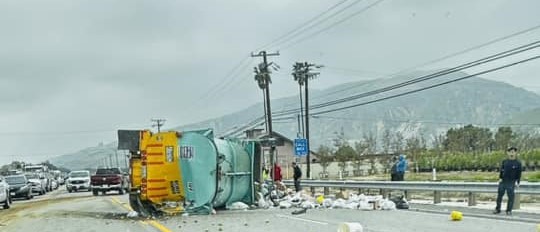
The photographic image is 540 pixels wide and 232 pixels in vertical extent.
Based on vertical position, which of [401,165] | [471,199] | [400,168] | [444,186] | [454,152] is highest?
[454,152]

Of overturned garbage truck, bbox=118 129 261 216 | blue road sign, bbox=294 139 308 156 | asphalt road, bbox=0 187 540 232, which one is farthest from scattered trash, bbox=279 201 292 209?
blue road sign, bbox=294 139 308 156

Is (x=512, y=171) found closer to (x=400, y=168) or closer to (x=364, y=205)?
(x=364, y=205)

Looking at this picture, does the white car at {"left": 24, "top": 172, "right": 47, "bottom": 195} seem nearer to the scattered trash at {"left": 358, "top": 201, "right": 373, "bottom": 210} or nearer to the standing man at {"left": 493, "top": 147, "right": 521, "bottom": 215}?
the scattered trash at {"left": 358, "top": 201, "right": 373, "bottom": 210}

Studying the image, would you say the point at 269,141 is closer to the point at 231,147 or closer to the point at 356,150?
the point at 231,147

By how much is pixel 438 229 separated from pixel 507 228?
4.74ft

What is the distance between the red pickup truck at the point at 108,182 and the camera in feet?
169

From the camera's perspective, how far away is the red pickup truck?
51.4 metres

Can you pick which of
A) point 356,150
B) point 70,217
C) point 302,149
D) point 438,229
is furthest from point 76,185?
point 438,229

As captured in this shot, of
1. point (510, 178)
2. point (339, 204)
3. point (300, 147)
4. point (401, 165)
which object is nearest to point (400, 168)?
point (401, 165)

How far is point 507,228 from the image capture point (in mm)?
16734

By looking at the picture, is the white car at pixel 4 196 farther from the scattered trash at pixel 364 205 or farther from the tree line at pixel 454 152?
the tree line at pixel 454 152

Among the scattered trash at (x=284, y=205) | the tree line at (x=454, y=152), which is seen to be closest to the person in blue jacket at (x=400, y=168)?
the scattered trash at (x=284, y=205)

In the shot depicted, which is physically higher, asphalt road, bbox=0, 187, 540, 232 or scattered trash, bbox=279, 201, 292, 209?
scattered trash, bbox=279, 201, 292, 209

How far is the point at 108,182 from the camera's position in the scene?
51531 mm
